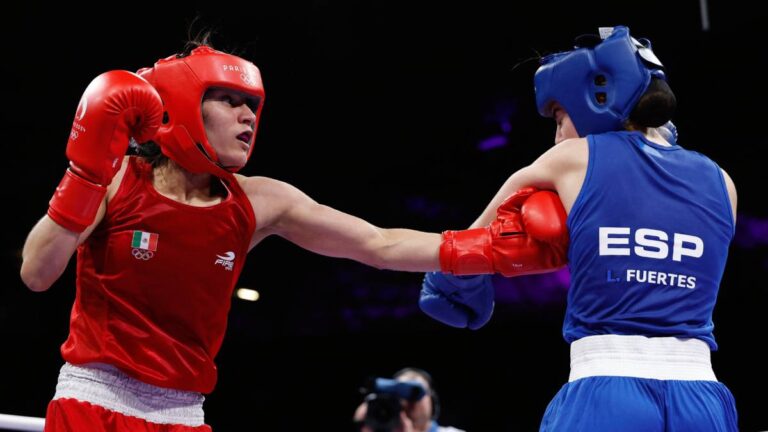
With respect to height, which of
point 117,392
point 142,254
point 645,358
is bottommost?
point 117,392

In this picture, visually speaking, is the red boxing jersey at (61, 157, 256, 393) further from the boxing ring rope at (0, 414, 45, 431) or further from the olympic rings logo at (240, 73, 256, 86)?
the boxing ring rope at (0, 414, 45, 431)

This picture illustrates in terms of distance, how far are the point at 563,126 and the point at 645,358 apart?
78cm

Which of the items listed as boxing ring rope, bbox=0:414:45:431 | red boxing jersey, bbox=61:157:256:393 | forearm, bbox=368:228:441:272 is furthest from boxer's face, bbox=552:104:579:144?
boxing ring rope, bbox=0:414:45:431

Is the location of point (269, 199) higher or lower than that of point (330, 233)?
higher

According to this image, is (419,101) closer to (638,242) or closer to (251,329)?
(251,329)

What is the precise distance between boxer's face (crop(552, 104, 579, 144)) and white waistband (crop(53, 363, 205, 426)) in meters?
1.33

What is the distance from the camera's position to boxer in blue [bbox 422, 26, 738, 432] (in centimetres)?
207

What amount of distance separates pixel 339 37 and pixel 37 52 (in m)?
2.55

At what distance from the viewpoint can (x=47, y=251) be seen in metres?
2.15

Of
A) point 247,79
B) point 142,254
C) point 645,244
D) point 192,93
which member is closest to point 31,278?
point 142,254

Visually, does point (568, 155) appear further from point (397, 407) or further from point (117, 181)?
point (397, 407)

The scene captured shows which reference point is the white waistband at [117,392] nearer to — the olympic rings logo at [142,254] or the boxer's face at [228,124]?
the olympic rings logo at [142,254]

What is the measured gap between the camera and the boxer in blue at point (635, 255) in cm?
207

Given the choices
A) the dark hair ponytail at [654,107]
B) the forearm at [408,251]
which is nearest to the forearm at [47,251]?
the forearm at [408,251]
